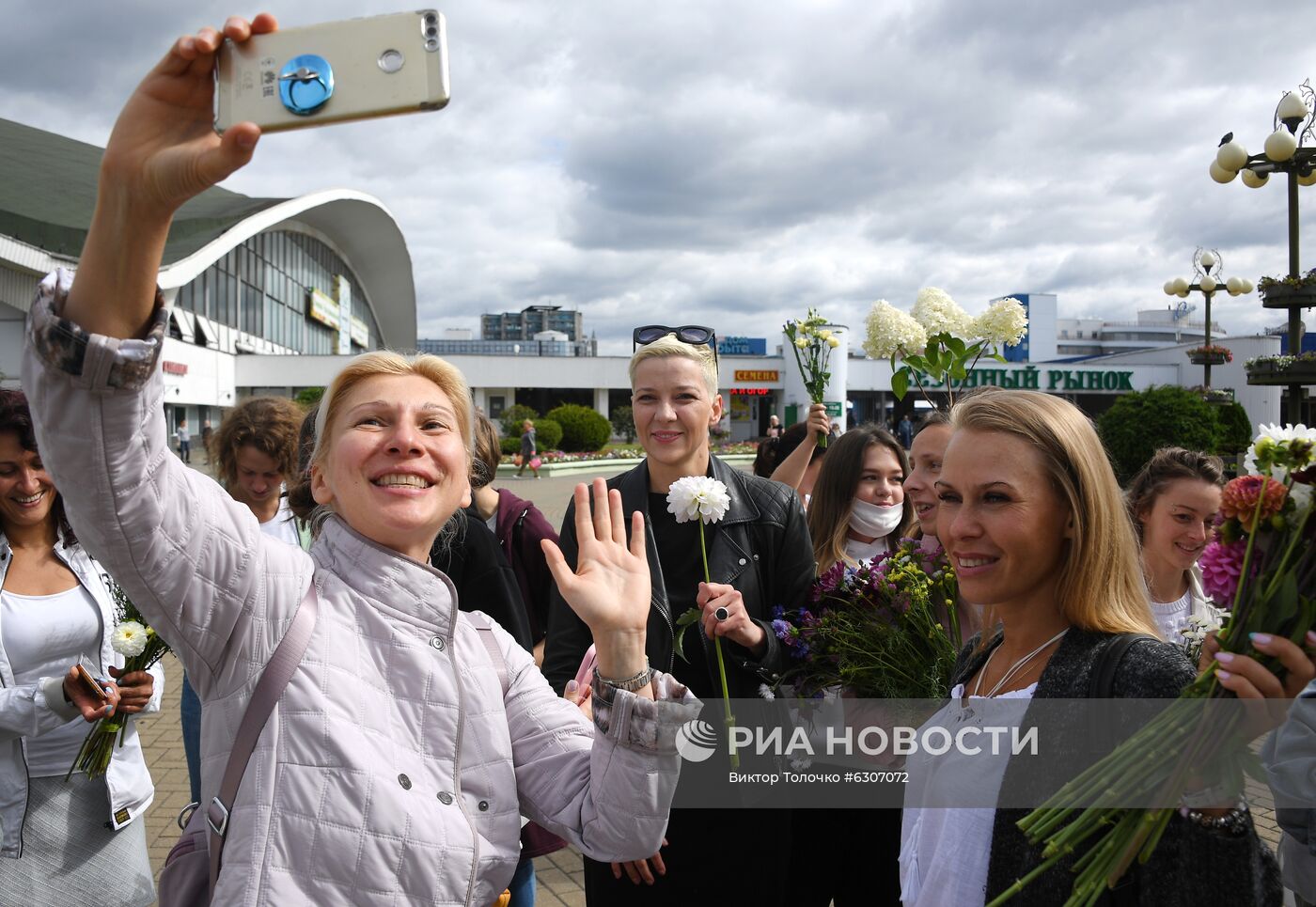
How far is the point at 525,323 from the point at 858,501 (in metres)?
137

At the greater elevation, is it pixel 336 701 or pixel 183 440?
pixel 183 440

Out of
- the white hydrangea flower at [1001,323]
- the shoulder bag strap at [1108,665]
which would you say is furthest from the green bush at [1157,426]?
the shoulder bag strap at [1108,665]

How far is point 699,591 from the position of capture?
2590 millimetres

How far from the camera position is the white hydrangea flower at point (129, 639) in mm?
2664

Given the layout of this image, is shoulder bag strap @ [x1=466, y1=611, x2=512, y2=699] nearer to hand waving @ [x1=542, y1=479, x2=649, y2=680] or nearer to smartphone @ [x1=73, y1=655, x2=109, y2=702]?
hand waving @ [x1=542, y1=479, x2=649, y2=680]

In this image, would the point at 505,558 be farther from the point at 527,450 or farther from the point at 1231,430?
the point at 527,450

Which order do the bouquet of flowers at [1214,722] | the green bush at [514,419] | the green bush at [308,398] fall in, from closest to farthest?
1. the bouquet of flowers at [1214,722]
2. the green bush at [308,398]
3. the green bush at [514,419]

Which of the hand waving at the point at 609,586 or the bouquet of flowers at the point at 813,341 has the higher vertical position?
the bouquet of flowers at the point at 813,341

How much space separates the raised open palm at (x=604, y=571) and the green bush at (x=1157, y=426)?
13375mm

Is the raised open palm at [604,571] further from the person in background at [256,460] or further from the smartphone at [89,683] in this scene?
the person in background at [256,460]

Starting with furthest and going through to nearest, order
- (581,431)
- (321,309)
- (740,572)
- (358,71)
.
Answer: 1. (321,309)
2. (581,431)
3. (740,572)
4. (358,71)

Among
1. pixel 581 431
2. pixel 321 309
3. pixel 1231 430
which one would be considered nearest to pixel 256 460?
pixel 1231 430

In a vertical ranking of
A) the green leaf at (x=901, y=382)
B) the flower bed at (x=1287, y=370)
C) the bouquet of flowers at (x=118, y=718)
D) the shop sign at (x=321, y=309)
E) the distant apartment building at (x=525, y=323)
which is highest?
the distant apartment building at (x=525, y=323)

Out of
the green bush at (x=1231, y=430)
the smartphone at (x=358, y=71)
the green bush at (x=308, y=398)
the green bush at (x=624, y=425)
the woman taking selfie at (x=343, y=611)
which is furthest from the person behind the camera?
the green bush at (x=624, y=425)
